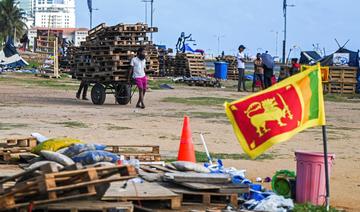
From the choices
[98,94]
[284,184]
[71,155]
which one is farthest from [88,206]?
[98,94]

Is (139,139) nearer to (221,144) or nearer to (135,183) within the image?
(221,144)

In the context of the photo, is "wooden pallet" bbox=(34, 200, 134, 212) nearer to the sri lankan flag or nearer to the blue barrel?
the sri lankan flag

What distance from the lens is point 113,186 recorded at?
8477mm

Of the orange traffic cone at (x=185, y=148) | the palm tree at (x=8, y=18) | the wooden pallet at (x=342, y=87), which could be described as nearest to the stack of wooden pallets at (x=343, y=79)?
the wooden pallet at (x=342, y=87)

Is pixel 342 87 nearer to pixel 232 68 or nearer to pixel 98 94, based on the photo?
pixel 98 94

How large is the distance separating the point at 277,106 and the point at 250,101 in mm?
298

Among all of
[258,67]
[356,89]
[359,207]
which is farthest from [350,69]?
[359,207]

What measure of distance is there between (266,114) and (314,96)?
2.11 feet

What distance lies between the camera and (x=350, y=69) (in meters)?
36.8

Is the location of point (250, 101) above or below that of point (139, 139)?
above

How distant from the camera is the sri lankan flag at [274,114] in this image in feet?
26.8

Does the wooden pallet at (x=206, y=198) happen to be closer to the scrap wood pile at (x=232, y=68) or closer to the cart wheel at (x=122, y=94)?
the cart wheel at (x=122, y=94)

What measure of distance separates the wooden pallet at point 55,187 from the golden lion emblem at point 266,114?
1.63 meters

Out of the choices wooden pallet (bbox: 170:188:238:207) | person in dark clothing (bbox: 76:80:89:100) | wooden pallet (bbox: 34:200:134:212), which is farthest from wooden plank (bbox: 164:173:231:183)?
person in dark clothing (bbox: 76:80:89:100)
